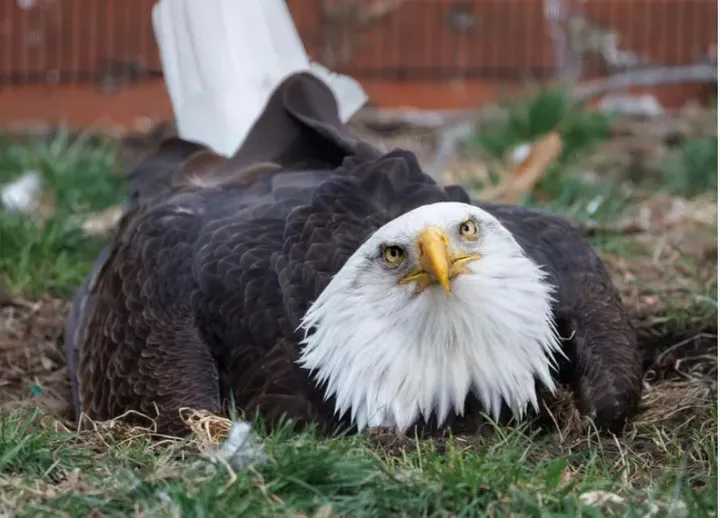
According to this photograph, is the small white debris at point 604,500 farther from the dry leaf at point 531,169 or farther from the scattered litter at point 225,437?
the dry leaf at point 531,169

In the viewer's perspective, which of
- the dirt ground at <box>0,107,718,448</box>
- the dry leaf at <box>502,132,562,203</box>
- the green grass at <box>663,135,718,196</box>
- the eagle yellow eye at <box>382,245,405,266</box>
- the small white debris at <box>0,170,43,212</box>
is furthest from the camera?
the green grass at <box>663,135,718,196</box>

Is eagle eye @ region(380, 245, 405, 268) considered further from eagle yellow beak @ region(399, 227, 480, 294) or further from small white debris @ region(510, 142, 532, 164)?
small white debris @ region(510, 142, 532, 164)

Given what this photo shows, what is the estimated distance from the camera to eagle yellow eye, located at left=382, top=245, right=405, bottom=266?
4.13m

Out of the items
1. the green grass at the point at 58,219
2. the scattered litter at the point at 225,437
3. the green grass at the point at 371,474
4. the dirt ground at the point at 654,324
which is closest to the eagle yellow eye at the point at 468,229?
the green grass at the point at 371,474

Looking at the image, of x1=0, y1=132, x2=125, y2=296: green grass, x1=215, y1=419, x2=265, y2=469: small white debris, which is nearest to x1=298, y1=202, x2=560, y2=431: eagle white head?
x1=215, y1=419, x2=265, y2=469: small white debris

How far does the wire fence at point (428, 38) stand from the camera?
13492mm

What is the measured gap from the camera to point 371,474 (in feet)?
11.2

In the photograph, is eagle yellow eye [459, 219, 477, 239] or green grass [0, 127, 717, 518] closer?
green grass [0, 127, 717, 518]

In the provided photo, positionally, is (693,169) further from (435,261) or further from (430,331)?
(435,261)

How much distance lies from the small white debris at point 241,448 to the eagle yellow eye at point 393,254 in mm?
757

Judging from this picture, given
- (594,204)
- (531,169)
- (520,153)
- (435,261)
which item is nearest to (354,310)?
(435,261)

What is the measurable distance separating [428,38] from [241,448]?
11.0m

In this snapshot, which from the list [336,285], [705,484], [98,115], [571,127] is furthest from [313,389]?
[98,115]

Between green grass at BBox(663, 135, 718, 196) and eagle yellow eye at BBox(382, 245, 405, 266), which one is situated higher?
eagle yellow eye at BBox(382, 245, 405, 266)
